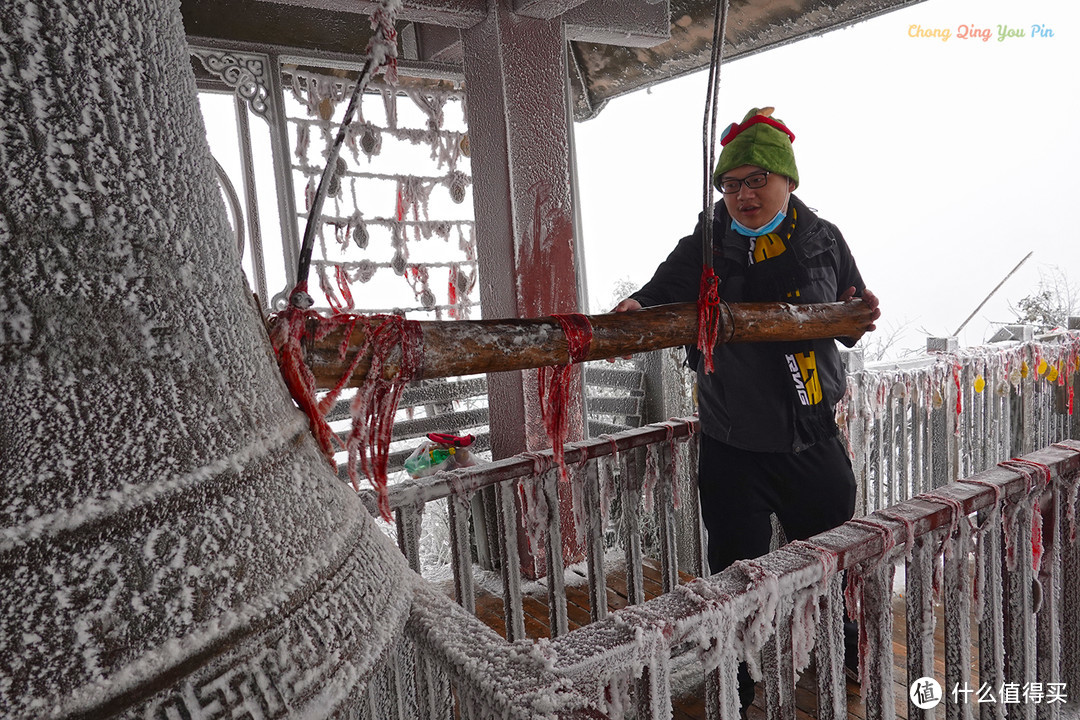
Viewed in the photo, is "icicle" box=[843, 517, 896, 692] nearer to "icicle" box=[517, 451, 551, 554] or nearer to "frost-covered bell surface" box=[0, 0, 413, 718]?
"icicle" box=[517, 451, 551, 554]

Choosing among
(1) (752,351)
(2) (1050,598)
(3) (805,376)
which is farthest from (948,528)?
(1) (752,351)

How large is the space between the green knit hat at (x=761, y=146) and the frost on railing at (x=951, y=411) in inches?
53.9

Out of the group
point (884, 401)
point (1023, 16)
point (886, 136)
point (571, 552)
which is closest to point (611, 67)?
point (884, 401)

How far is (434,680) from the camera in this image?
92 centimetres

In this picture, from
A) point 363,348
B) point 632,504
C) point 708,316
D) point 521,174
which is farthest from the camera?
point 521,174

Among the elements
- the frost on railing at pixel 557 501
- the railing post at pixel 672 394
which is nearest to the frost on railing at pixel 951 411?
the railing post at pixel 672 394

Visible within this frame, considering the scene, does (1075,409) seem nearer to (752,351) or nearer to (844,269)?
(844,269)

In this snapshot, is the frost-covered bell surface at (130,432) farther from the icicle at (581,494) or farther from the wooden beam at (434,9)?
the wooden beam at (434,9)

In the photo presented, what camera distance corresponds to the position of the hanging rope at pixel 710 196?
105 cm

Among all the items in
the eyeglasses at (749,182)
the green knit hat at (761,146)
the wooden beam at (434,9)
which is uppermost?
the wooden beam at (434,9)

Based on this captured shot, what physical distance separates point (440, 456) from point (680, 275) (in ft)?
5.95

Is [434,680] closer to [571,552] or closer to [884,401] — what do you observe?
[571,552]

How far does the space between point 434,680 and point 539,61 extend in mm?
2828

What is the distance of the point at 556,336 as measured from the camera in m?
1.21
